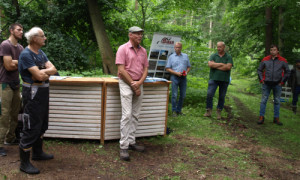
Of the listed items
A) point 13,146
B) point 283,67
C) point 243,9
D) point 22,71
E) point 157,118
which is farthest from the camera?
point 243,9

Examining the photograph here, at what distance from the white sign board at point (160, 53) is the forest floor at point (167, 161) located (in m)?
2.07

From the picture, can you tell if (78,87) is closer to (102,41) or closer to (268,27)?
(102,41)

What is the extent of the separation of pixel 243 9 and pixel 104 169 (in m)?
11.3

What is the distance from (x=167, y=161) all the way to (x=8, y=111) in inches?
105

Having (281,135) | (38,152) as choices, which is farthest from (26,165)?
(281,135)

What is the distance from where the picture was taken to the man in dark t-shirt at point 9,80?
393 cm

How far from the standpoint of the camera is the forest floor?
353 centimetres

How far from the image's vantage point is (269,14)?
44.1ft

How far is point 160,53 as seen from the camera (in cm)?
679

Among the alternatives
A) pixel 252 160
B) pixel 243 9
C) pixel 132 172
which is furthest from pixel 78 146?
pixel 243 9

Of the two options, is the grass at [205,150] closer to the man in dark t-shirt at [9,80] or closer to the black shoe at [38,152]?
the black shoe at [38,152]

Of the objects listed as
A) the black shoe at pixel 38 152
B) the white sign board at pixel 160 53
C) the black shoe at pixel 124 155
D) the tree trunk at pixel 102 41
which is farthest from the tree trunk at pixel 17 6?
the black shoe at pixel 124 155

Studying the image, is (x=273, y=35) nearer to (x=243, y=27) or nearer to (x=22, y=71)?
(x=243, y=27)

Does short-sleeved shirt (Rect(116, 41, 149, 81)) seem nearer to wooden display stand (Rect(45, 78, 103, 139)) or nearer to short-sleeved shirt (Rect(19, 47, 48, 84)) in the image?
wooden display stand (Rect(45, 78, 103, 139))
